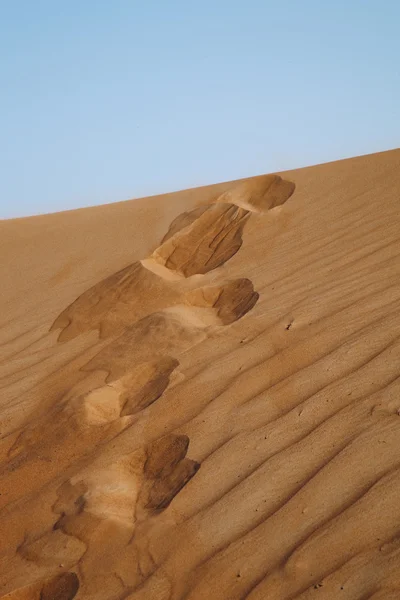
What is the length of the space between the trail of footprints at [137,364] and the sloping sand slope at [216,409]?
10 mm

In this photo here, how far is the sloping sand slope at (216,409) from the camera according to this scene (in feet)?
8.05

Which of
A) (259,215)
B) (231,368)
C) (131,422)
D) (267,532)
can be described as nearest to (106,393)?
(131,422)

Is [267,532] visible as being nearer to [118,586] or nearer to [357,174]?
[118,586]

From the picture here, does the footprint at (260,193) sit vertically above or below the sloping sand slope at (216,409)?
above

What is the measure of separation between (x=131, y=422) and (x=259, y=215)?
244 centimetres

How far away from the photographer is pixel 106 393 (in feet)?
12.4

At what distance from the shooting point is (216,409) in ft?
10.7

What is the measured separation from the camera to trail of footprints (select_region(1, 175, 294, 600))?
2834 millimetres

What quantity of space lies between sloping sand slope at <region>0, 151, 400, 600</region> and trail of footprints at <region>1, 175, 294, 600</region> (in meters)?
0.01

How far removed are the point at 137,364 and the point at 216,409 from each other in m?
0.77

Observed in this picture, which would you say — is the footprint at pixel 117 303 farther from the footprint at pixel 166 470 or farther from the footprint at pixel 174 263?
the footprint at pixel 166 470

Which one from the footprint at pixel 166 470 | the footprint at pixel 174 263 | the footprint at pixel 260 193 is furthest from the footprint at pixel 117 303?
the footprint at pixel 166 470

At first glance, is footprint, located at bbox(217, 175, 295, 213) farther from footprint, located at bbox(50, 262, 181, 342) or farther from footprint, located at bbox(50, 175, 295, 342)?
footprint, located at bbox(50, 262, 181, 342)

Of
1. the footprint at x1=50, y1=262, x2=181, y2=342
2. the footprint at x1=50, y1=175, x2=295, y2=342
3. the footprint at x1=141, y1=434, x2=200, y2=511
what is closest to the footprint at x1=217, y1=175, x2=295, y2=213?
the footprint at x1=50, y1=175, x2=295, y2=342
